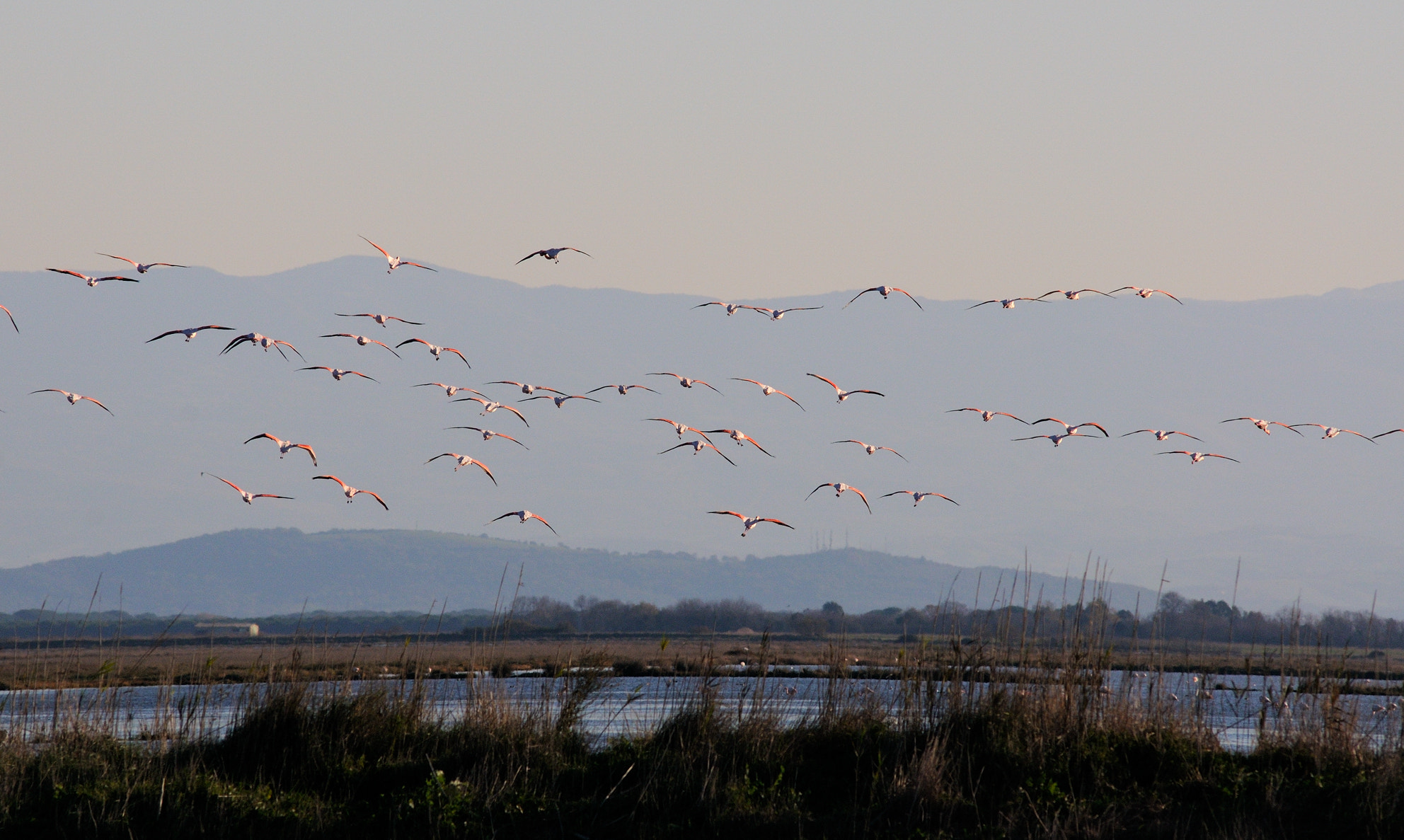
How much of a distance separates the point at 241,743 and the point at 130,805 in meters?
2.30

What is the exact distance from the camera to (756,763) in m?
19.4

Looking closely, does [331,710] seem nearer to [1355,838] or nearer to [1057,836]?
[1057,836]

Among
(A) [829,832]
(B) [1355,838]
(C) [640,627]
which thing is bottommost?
(C) [640,627]

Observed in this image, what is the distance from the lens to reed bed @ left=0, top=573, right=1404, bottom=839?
17.1 m

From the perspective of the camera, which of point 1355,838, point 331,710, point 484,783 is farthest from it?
point 331,710

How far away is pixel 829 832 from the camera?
56.2ft

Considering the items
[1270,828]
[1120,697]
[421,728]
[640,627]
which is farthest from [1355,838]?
[640,627]

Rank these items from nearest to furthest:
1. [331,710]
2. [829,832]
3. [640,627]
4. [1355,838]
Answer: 1. [1355,838]
2. [829,832]
3. [331,710]
4. [640,627]

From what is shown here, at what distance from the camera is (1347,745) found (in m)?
17.7

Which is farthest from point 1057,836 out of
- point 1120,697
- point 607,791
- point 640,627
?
point 640,627

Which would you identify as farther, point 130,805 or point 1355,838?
point 130,805

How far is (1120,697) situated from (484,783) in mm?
9874

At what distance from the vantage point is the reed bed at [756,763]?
56.2ft

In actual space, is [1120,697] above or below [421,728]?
above
